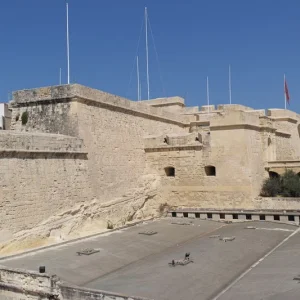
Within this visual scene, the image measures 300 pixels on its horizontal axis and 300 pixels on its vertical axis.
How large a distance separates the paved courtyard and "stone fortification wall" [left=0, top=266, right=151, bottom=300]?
1.41ft

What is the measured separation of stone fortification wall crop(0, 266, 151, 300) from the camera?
27.9 feet

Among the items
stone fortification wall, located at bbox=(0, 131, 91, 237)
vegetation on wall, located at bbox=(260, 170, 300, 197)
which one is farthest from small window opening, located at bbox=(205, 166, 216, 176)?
stone fortification wall, located at bbox=(0, 131, 91, 237)

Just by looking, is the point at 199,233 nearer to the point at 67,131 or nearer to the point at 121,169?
the point at 121,169

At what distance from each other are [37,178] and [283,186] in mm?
10190

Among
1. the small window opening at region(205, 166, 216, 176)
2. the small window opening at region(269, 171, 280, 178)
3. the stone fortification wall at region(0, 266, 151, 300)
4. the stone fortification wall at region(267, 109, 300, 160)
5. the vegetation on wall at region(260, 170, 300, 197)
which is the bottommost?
the stone fortification wall at region(0, 266, 151, 300)

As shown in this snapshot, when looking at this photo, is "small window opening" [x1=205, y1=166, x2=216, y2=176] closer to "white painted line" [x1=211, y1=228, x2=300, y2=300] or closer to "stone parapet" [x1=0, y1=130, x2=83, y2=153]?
"white painted line" [x1=211, y1=228, x2=300, y2=300]

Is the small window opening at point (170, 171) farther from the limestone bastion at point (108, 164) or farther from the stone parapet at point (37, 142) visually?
the stone parapet at point (37, 142)

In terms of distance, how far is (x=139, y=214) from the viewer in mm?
18844

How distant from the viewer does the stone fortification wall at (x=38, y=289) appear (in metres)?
8.50

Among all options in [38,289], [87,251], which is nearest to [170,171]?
[87,251]

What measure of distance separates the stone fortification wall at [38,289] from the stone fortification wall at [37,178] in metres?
2.62

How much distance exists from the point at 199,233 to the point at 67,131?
5696 mm

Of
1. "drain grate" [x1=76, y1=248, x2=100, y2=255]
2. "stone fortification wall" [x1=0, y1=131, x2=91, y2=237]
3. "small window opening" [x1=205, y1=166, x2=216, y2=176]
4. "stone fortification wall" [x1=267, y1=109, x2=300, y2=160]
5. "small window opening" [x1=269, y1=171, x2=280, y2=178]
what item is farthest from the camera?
"stone fortification wall" [x1=267, y1=109, x2=300, y2=160]

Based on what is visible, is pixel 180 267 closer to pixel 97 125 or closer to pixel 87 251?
pixel 87 251
